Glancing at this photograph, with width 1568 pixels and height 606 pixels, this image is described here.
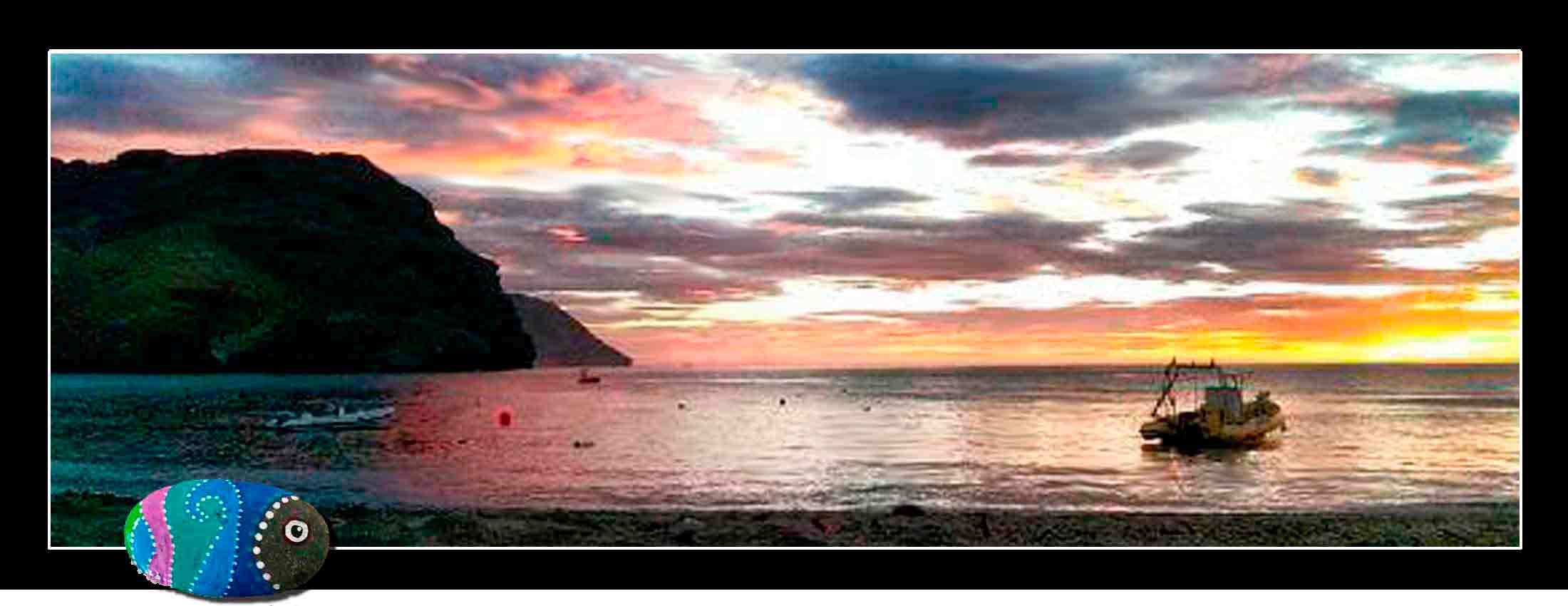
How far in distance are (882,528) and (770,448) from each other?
1021cm

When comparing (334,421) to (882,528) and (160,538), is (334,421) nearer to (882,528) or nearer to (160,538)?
(882,528)

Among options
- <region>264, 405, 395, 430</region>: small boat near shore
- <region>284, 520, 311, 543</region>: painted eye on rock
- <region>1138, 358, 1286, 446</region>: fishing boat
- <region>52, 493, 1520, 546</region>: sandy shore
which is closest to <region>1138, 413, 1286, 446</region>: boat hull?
<region>1138, 358, 1286, 446</region>: fishing boat

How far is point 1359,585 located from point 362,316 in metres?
17.5

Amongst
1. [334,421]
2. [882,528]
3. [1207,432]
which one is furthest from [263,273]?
[882,528]

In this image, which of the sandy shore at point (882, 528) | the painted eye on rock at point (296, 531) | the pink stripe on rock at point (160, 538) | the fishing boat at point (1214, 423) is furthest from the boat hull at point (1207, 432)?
the pink stripe on rock at point (160, 538)

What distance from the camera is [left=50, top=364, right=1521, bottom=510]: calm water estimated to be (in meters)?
13.2

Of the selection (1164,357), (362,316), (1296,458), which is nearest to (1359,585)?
(1164,357)

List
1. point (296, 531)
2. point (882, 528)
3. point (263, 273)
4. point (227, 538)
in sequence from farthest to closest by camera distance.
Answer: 1. point (263, 273)
2. point (882, 528)
3. point (296, 531)
4. point (227, 538)

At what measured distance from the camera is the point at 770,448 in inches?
744

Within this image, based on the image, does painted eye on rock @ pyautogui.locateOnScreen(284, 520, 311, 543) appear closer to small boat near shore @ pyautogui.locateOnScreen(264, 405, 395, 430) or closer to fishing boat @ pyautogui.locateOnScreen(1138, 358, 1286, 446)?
fishing boat @ pyautogui.locateOnScreen(1138, 358, 1286, 446)

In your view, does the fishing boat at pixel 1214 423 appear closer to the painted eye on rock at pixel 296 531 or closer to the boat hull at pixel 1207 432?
the boat hull at pixel 1207 432

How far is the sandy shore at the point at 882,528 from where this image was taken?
8.47m

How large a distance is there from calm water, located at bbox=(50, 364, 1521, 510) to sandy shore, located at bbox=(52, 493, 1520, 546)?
922 millimetres
